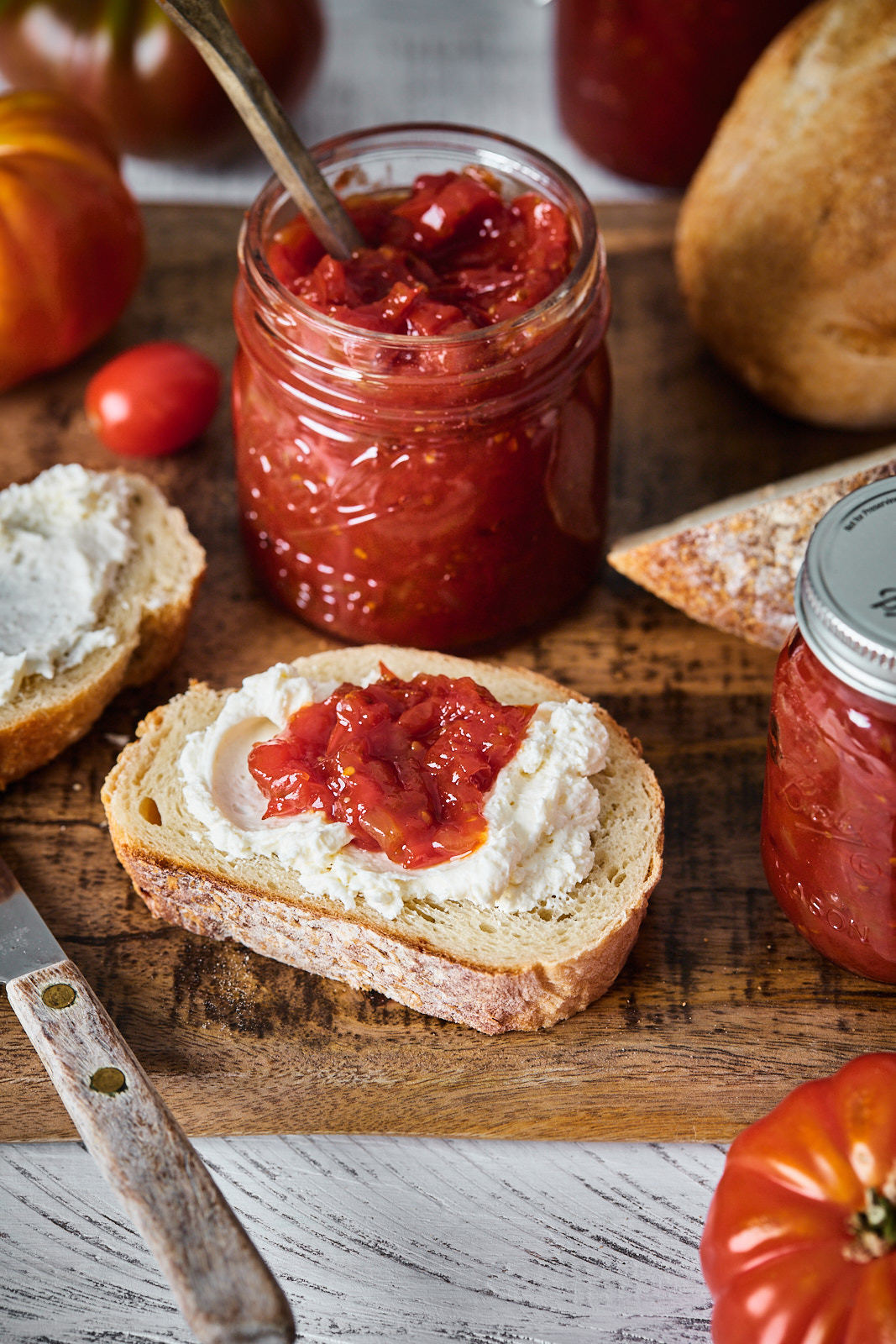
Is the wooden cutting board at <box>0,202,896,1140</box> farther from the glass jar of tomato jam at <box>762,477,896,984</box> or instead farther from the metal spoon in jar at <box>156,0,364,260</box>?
the metal spoon in jar at <box>156,0,364,260</box>

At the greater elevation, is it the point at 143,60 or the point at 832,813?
the point at 143,60

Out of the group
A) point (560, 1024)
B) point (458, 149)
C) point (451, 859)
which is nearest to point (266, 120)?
point (458, 149)

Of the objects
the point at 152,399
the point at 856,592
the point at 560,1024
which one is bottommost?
the point at 560,1024

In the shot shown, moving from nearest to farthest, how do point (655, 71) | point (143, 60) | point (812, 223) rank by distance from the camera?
point (812, 223), point (655, 71), point (143, 60)

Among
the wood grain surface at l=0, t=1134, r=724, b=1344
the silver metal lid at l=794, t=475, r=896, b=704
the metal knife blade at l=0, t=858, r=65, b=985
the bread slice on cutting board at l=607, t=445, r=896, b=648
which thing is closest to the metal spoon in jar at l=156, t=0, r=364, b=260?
the bread slice on cutting board at l=607, t=445, r=896, b=648

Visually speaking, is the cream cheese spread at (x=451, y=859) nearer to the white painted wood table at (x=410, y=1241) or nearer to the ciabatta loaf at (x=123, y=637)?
the ciabatta loaf at (x=123, y=637)

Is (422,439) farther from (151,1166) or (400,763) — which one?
(151,1166)

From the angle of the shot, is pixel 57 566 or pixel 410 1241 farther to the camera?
pixel 57 566
